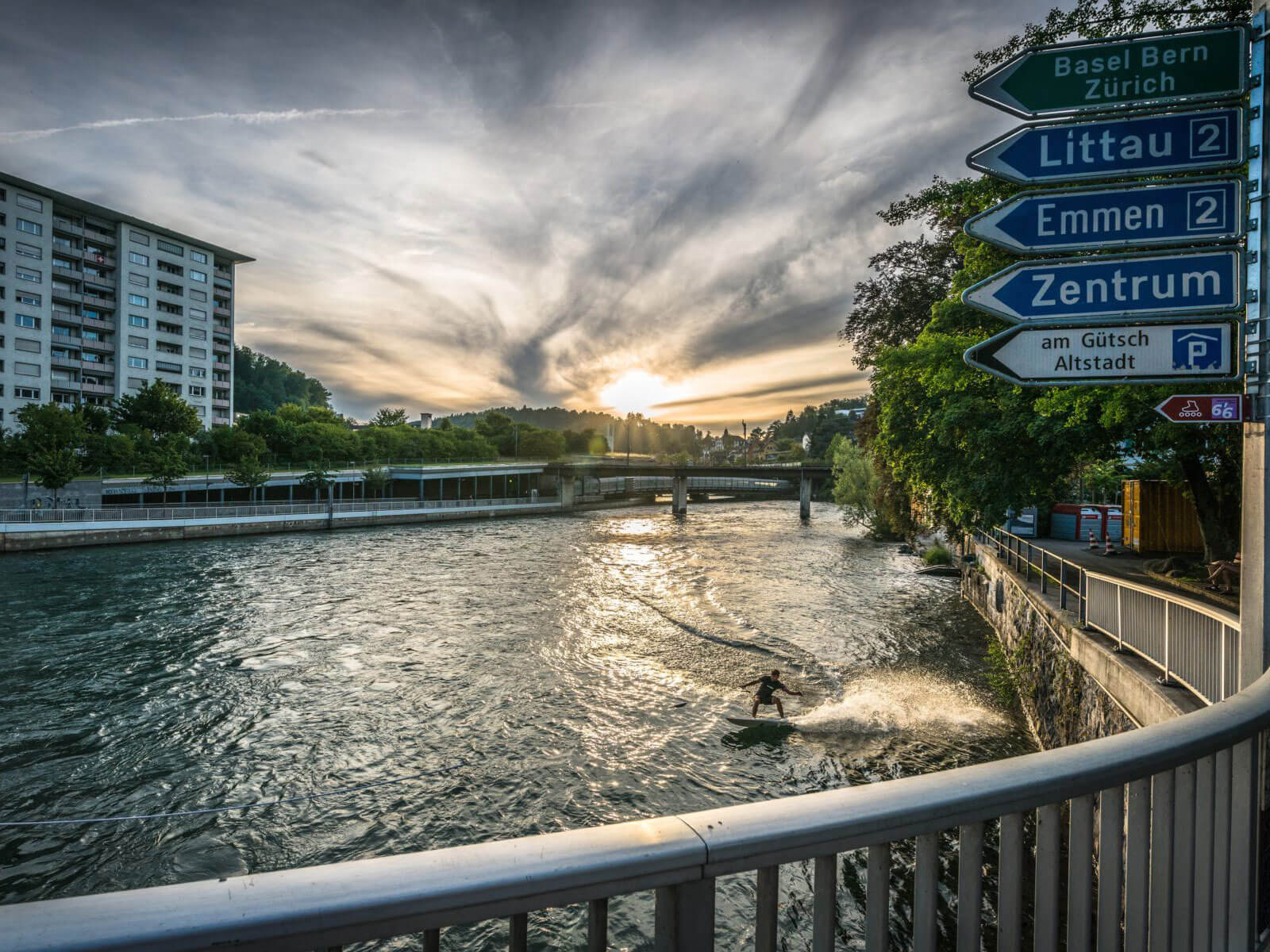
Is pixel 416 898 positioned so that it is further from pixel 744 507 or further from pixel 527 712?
pixel 744 507

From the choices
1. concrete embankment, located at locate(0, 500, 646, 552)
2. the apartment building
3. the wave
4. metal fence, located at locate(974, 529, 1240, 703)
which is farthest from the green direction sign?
the apartment building

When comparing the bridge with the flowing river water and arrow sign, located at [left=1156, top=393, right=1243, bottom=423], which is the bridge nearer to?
the flowing river water

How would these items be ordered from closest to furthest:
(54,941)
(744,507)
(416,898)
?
(54,941), (416,898), (744,507)

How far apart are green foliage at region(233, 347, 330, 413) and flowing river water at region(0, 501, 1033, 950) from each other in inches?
3833

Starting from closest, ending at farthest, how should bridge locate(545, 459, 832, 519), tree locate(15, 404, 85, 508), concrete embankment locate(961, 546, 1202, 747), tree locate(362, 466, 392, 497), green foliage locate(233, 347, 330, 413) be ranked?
concrete embankment locate(961, 546, 1202, 747) < tree locate(15, 404, 85, 508) < tree locate(362, 466, 392, 497) < bridge locate(545, 459, 832, 519) < green foliage locate(233, 347, 330, 413)

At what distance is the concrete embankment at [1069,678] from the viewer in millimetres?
7418

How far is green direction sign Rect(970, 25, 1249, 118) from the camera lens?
135 inches

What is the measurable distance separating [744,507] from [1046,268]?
8787 cm

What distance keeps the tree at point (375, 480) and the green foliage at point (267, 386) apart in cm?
4616

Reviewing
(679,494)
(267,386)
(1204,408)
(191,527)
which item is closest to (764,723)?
(1204,408)

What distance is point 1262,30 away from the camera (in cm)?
323

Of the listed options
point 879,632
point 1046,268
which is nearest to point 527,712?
point 879,632

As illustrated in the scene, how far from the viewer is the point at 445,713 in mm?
14766

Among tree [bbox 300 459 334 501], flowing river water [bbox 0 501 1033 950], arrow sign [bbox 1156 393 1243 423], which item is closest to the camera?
arrow sign [bbox 1156 393 1243 423]
